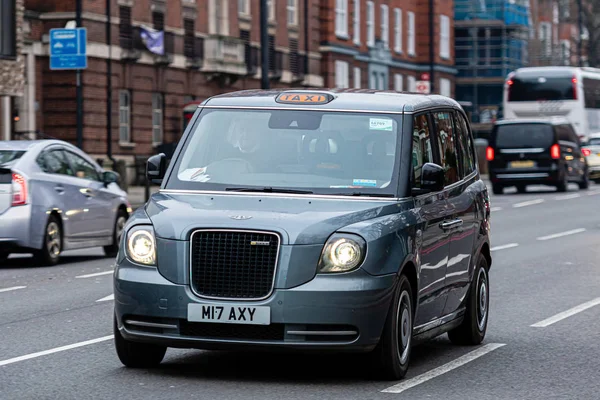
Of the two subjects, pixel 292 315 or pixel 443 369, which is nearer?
pixel 292 315

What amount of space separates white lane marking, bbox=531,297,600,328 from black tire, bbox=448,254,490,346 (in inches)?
45.8

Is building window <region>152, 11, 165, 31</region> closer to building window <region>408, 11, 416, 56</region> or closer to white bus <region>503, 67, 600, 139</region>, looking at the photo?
white bus <region>503, 67, 600, 139</region>

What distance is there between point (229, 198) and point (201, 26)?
158ft

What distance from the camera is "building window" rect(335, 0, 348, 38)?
238 ft

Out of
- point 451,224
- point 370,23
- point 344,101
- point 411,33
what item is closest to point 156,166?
point 344,101

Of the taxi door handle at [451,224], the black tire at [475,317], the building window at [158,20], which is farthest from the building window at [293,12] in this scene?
the taxi door handle at [451,224]

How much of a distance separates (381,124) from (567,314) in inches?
166

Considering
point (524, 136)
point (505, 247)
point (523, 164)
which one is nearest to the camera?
point (505, 247)

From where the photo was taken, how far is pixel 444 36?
8769 cm

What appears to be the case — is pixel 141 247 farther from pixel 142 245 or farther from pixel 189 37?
pixel 189 37

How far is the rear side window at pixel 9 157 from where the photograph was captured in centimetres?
1811

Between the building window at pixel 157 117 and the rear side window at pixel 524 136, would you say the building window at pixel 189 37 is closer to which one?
the building window at pixel 157 117

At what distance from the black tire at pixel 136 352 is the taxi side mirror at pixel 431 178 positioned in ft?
6.02

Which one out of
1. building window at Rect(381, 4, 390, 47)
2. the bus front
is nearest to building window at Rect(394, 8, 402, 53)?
building window at Rect(381, 4, 390, 47)
